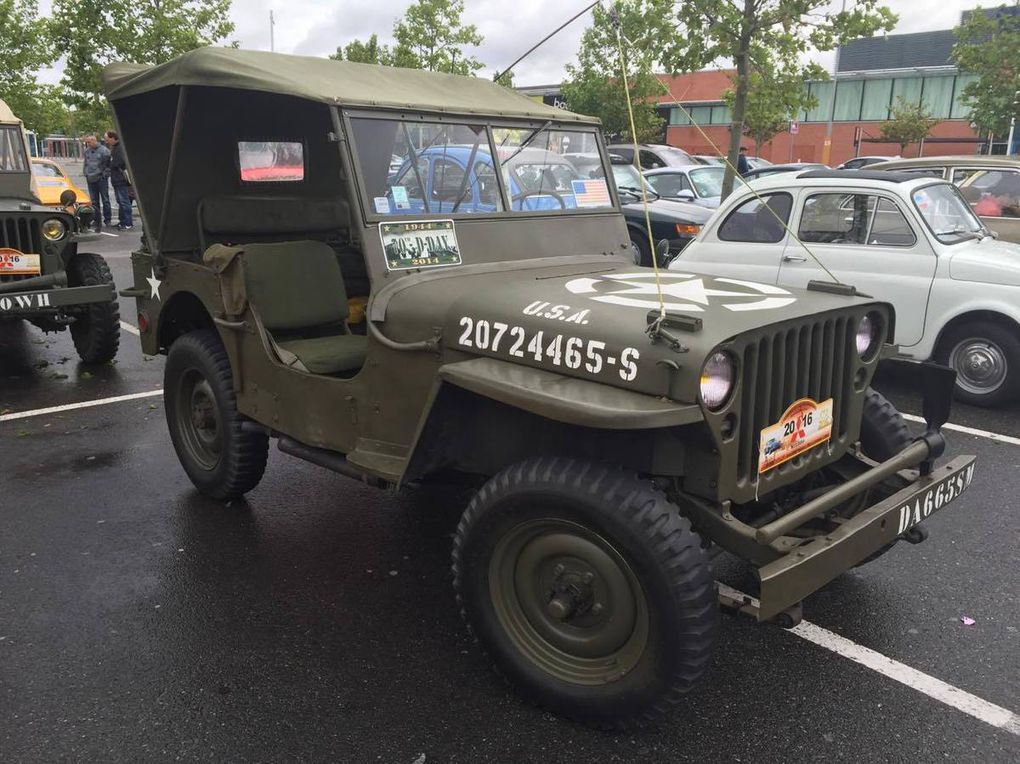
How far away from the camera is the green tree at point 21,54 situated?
68.4 feet

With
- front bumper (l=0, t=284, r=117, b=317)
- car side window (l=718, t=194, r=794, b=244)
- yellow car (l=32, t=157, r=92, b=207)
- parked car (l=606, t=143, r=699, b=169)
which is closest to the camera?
front bumper (l=0, t=284, r=117, b=317)

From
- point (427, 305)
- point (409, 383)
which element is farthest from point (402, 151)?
point (409, 383)

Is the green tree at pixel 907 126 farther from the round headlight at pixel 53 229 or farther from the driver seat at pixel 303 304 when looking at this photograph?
the driver seat at pixel 303 304

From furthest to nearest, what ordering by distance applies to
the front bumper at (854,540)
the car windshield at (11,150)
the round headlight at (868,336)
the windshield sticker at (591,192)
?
the car windshield at (11,150) < the windshield sticker at (591,192) < the round headlight at (868,336) < the front bumper at (854,540)

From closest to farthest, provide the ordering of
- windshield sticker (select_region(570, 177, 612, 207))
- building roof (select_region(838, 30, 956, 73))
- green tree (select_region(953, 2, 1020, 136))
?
windshield sticker (select_region(570, 177, 612, 207)) → green tree (select_region(953, 2, 1020, 136)) → building roof (select_region(838, 30, 956, 73))

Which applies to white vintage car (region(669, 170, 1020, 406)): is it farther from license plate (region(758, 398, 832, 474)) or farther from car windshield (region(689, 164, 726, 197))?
car windshield (region(689, 164, 726, 197))

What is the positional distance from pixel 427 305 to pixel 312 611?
1335mm

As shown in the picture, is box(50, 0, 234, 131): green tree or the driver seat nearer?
the driver seat

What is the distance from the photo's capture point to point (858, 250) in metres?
6.49

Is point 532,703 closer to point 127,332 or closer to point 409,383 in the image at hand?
point 409,383

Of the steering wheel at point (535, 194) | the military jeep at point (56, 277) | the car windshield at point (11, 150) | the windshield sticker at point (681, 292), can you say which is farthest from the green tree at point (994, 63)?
the car windshield at point (11, 150)

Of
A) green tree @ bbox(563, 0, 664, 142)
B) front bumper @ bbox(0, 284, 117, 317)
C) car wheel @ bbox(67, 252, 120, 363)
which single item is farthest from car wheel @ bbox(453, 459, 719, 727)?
green tree @ bbox(563, 0, 664, 142)

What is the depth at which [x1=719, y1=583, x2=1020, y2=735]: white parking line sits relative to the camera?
2.72 metres

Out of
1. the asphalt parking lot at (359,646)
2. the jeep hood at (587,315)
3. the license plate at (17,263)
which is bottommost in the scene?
the asphalt parking lot at (359,646)
